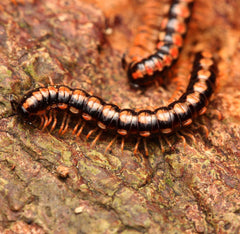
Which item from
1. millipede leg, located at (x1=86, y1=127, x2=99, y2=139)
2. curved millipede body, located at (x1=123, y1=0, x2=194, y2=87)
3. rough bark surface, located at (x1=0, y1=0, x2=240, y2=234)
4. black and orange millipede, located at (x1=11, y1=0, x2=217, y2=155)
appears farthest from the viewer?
curved millipede body, located at (x1=123, y1=0, x2=194, y2=87)

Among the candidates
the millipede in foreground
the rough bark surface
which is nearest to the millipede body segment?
the millipede in foreground

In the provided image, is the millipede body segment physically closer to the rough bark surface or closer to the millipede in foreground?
the millipede in foreground

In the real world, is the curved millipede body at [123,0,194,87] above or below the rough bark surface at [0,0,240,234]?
above

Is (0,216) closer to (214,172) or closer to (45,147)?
(45,147)

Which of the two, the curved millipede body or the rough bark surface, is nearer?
the rough bark surface

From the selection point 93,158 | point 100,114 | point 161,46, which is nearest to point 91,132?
point 100,114

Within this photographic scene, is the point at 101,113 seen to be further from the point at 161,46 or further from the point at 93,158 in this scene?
the point at 161,46

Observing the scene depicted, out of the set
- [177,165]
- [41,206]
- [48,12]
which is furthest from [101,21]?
[41,206]
